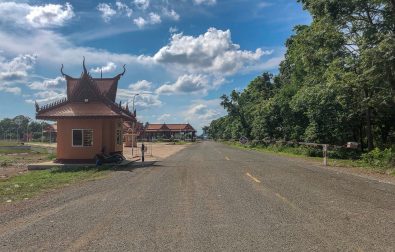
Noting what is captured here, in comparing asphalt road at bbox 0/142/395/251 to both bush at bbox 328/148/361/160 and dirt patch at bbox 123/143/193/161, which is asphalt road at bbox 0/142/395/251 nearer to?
bush at bbox 328/148/361/160

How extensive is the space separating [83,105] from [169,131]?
132911 millimetres

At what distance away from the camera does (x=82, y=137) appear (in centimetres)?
2905

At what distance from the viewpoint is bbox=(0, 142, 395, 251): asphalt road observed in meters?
7.26

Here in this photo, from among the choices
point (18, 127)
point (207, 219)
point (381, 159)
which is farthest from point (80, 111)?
point (18, 127)

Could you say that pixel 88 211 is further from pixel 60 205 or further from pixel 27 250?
pixel 27 250

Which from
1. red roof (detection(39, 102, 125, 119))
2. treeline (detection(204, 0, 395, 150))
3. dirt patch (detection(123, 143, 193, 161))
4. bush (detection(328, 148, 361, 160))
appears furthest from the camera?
dirt patch (detection(123, 143, 193, 161))

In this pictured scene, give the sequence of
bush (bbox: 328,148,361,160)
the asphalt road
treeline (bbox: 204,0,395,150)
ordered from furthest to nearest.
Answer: bush (bbox: 328,148,361,160) < treeline (bbox: 204,0,395,150) < the asphalt road

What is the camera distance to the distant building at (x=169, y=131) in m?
159

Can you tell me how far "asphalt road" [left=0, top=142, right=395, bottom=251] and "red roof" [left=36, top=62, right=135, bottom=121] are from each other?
1423cm

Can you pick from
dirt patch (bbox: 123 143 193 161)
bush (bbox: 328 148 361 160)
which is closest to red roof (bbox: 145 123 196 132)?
dirt patch (bbox: 123 143 193 161)

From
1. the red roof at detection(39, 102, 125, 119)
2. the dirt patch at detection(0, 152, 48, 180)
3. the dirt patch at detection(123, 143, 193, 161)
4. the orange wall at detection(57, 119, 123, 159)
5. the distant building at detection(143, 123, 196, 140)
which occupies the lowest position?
the dirt patch at detection(0, 152, 48, 180)

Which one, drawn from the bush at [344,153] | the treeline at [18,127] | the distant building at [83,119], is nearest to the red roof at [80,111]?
the distant building at [83,119]

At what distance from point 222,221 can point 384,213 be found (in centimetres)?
376

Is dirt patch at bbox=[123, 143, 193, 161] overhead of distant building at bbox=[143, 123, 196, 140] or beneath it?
beneath
